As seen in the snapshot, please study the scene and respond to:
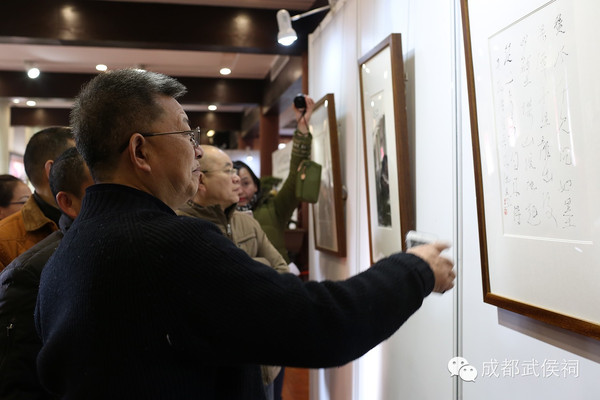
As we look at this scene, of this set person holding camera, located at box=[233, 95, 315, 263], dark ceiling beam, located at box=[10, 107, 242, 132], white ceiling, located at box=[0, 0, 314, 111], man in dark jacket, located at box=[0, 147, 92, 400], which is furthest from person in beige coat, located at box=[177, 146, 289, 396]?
dark ceiling beam, located at box=[10, 107, 242, 132]

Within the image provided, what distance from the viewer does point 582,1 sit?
1341mm

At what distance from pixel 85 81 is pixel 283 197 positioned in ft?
20.4

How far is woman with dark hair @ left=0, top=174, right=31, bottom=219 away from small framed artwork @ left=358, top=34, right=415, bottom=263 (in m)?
2.39

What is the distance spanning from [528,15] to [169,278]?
3.88ft

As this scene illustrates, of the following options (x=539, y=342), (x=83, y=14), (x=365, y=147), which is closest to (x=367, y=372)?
(x=365, y=147)

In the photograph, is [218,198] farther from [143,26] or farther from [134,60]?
[134,60]

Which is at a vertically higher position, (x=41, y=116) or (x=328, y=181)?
(x=41, y=116)

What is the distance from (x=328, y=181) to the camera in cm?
366

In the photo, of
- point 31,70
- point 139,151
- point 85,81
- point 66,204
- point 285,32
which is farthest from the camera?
point 85,81

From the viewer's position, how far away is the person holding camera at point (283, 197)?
3.74 metres

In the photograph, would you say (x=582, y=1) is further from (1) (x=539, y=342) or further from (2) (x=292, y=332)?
(2) (x=292, y=332)

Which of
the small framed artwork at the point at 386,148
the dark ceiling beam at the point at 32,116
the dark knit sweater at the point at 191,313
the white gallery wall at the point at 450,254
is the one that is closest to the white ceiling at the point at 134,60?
the dark ceiling beam at the point at 32,116

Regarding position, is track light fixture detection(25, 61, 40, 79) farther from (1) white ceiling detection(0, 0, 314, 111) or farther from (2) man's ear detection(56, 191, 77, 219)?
(2) man's ear detection(56, 191, 77, 219)

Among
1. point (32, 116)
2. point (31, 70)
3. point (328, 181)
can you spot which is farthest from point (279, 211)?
point (32, 116)
